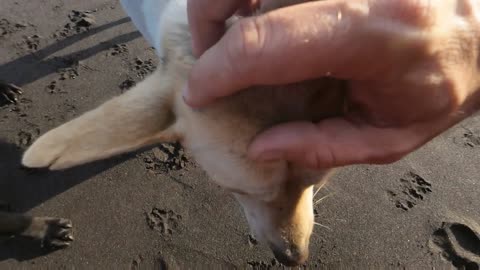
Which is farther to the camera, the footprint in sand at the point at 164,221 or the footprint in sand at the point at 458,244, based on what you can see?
the footprint in sand at the point at 164,221

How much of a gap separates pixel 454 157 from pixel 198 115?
3.02 metres

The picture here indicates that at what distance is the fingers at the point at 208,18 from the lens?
5.64 feet

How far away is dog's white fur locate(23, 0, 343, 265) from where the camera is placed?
1689 millimetres

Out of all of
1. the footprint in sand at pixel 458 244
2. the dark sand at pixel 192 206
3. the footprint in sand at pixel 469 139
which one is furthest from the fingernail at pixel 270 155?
the footprint in sand at pixel 469 139

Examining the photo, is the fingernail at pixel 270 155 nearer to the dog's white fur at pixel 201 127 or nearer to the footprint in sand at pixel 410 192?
the dog's white fur at pixel 201 127

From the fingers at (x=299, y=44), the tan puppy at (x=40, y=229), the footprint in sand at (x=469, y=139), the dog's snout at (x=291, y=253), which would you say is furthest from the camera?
the footprint in sand at (x=469, y=139)

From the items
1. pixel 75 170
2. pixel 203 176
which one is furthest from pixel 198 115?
pixel 75 170

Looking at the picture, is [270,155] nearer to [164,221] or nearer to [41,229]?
[164,221]

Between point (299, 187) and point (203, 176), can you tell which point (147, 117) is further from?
point (203, 176)

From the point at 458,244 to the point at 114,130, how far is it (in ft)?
9.64

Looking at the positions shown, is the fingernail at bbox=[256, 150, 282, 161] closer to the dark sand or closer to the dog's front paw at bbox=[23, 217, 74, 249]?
the dark sand

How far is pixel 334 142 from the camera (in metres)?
1.61

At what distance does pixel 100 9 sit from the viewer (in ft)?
16.6

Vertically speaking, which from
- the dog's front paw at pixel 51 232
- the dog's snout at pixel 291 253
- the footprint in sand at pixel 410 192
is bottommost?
the footprint in sand at pixel 410 192
